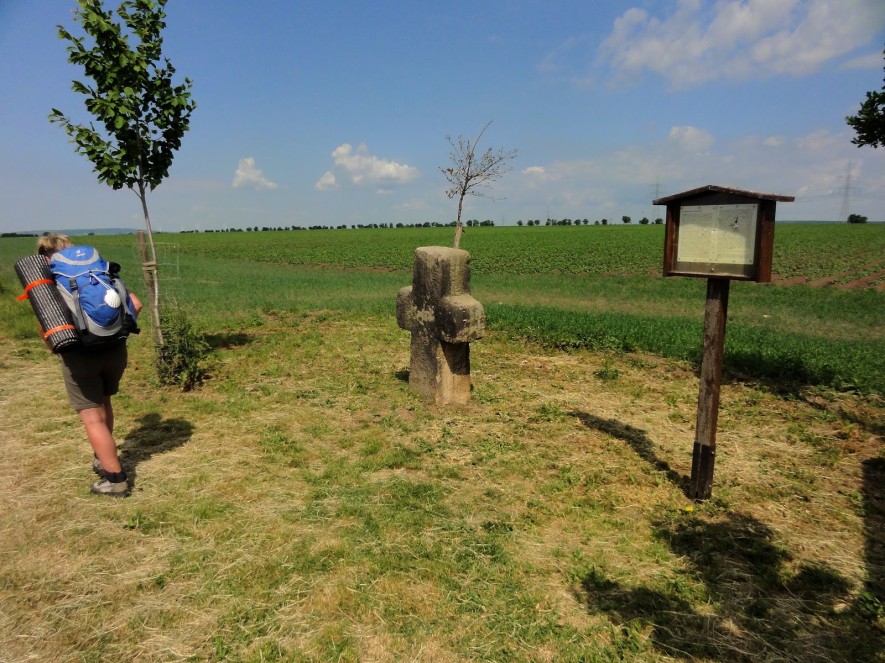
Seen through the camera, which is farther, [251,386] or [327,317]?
[327,317]

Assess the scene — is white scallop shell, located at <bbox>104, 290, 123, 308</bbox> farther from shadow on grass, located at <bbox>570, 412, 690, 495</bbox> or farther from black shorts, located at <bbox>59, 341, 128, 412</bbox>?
shadow on grass, located at <bbox>570, 412, 690, 495</bbox>

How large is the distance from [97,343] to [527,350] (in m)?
7.28

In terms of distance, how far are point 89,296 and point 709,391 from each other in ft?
17.2

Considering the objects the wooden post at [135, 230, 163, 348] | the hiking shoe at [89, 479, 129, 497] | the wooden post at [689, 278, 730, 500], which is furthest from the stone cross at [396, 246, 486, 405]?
the wooden post at [135, 230, 163, 348]

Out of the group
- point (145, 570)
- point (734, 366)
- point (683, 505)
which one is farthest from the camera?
point (734, 366)

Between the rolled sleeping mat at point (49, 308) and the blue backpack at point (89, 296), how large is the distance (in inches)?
1.8

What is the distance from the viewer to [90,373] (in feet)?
14.3

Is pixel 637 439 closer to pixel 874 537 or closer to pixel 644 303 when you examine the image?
pixel 874 537

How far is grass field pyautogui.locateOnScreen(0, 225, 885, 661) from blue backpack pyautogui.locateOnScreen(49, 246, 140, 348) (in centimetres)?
149

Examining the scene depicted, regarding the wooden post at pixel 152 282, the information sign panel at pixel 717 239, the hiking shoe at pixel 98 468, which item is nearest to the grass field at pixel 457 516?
the hiking shoe at pixel 98 468

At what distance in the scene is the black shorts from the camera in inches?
170

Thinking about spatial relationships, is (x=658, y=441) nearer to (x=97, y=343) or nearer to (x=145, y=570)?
(x=145, y=570)

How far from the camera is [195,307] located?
15289 millimetres

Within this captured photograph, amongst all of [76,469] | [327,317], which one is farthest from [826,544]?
[327,317]
